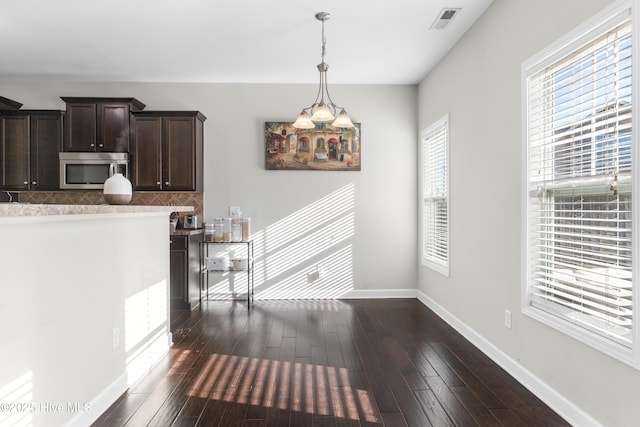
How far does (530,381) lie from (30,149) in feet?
18.2

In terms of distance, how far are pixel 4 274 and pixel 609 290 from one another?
268 cm

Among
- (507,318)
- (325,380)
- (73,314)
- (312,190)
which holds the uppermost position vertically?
(312,190)

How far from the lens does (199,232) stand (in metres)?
5.04

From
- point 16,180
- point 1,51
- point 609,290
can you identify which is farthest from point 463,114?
point 16,180

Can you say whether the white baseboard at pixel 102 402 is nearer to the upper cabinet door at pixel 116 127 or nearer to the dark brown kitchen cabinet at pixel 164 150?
the dark brown kitchen cabinet at pixel 164 150

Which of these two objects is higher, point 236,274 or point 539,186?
point 539,186

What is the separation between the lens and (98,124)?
4910 mm

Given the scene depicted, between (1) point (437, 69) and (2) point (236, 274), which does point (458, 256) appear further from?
(2) point (236, 274)

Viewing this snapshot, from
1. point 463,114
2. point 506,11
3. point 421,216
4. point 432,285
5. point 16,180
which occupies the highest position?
point 506,11

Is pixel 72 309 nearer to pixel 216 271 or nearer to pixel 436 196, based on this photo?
pixel 216 271

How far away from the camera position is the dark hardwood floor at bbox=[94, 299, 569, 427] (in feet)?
7.59

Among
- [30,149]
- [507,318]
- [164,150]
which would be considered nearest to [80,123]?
[30,149]

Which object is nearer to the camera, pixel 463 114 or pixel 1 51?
pixel 463 114

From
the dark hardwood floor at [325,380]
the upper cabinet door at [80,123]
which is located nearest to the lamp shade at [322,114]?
the dark hardwood floor at [325,380]
